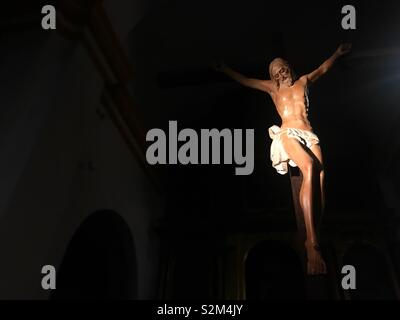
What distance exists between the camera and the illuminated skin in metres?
1.90

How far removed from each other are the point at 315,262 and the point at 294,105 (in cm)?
117

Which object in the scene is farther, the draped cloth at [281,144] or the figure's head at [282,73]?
the figure's head at [282,73]

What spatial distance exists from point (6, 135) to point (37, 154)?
222 millimetres

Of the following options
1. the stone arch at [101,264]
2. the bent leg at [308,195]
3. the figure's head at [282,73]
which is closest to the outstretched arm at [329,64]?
the figure's head at [282,73]

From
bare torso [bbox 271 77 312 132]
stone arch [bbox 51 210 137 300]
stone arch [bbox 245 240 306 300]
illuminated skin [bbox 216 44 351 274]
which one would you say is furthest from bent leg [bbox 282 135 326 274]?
stone arch [bbox 245 240 306 300]

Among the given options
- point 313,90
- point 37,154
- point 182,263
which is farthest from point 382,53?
point 182,263

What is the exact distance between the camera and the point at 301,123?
2412 millimetres

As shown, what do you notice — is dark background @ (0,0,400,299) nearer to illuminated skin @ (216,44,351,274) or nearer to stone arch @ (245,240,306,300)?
stone arch @ (245,240,306,300)

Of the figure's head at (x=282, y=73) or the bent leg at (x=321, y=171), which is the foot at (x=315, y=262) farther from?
the figure's head at (x=282, y=73)

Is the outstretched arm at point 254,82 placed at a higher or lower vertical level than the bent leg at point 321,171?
higher

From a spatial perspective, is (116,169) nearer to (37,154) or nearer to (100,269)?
(100,269)

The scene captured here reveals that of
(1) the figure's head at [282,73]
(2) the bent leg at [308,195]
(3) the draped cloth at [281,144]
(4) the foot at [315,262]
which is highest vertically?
(1) the figure's head at [282,73]

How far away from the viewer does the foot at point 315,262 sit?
178 cm

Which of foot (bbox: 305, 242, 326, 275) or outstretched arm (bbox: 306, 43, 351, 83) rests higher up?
outstretched arm (bbox: 306, 43, 351, 83)
